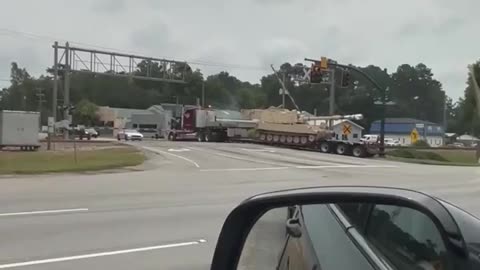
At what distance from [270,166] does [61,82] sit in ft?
254

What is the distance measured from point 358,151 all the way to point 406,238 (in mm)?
43282

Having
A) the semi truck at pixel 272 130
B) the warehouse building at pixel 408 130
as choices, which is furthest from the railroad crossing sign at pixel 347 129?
the warehouse building at pixel 408 130

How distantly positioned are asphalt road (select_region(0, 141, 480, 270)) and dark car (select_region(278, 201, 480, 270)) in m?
4.65

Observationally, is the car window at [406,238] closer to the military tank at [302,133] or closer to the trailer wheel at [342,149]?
the military tank at [302,133]

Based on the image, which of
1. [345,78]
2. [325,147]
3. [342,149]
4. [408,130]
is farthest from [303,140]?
[408,130]

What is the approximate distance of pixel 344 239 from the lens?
2.47m

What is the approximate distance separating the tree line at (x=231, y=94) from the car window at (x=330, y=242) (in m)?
108

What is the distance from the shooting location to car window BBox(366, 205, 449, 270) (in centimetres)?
174

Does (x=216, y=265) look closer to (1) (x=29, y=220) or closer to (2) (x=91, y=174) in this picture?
(1) (x=29, y=220)

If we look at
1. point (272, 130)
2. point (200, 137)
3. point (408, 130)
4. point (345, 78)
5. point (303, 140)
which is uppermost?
point (345, 78)

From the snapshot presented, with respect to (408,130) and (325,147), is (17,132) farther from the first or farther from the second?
(408,130)

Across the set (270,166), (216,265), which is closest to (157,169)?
(270,166)

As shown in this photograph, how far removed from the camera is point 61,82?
101 meters

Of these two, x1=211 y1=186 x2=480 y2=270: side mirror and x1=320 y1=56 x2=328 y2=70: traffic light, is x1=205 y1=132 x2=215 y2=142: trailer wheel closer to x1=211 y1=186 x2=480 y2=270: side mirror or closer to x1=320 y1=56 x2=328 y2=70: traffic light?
x1=320 y1=56 x2=328 y2=70: traffic light
